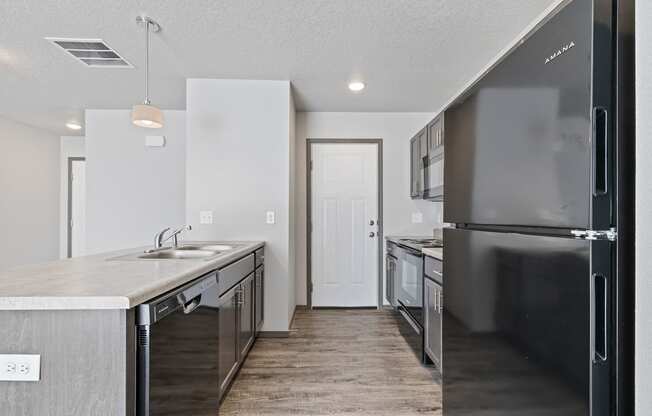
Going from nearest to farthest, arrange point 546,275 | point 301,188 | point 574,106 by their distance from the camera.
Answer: point 574,106
point 546,275
point 301,188

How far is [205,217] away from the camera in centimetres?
328

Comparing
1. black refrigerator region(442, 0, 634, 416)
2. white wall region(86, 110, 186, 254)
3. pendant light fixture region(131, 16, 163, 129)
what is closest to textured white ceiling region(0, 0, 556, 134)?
pendant light fixture region(131, 16, 163, 129)

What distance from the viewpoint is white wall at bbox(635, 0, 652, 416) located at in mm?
746

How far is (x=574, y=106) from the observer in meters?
0.84

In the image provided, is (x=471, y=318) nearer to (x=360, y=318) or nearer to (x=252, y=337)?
(x=252, y=337)

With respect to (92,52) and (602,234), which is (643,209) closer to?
(602,234)

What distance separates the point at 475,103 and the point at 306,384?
2.02 metres

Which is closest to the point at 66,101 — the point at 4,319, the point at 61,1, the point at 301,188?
the point at 61,1

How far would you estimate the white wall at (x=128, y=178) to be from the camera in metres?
4.36

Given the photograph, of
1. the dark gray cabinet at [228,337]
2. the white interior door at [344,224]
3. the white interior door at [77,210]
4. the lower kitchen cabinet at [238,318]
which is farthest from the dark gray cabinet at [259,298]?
the white interior door at [77,210]

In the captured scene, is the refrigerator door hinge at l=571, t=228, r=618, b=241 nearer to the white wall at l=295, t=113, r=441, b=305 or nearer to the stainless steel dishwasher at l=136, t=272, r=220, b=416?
the stainless steel dishwasher at l=136, t=272, r=220, b=416

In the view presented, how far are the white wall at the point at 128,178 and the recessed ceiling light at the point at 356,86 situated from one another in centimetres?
224

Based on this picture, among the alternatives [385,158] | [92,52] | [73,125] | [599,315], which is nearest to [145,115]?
[92,52]

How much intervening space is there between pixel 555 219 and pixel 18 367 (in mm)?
1462
